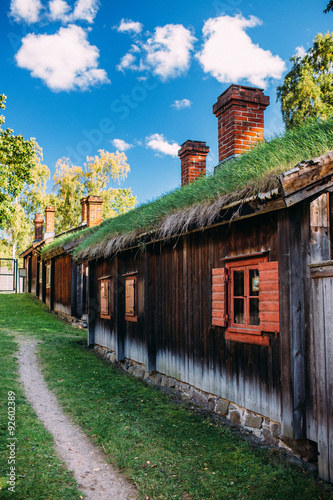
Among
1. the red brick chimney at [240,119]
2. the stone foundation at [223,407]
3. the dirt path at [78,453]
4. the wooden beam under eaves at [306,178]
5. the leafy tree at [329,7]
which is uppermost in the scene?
the leafy tree at [329,7]

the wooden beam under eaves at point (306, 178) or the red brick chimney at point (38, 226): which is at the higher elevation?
the red brick chimney at point (38, 226)

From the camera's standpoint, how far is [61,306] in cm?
1966

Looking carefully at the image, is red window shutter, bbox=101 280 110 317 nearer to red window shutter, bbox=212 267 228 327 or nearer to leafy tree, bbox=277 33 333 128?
red window shutter, bbox=212 267 228 327

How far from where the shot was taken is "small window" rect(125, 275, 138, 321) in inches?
368

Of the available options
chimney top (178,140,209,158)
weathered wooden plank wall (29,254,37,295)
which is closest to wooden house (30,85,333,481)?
chimney top (178,140,209,158)

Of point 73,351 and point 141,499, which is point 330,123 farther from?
point 73,351

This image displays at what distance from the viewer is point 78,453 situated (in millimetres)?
5117

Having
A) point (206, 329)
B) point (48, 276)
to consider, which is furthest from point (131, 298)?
point (48, 276)

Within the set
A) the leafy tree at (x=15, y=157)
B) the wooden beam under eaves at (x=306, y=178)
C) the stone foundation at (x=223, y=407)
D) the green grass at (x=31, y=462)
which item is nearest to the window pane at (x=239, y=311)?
the stone foundation at (x=223, y=407)

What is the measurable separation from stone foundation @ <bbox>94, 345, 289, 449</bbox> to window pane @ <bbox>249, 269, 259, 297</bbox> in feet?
5.12

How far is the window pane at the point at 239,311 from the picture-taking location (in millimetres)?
5715

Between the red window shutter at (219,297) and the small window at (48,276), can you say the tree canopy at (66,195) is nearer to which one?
the small window at (48,276)

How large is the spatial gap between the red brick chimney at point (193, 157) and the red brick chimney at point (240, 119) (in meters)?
2.45

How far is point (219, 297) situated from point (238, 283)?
373 mm
